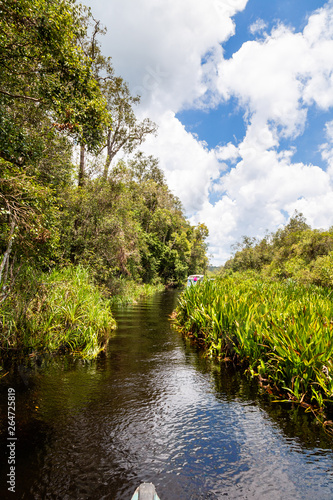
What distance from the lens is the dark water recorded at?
288 cm

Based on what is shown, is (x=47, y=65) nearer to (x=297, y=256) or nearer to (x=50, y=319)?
(x=50, y=319)

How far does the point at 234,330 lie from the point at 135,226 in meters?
16.0

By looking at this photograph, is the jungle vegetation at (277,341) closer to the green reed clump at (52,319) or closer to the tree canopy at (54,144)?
the green reed clump at (52,319)

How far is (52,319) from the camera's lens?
21.7 feet

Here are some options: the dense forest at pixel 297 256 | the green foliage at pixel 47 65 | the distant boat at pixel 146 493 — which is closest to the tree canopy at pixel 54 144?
the green foliage at pixel 47 65

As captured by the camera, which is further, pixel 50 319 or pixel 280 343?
pixel 50 319

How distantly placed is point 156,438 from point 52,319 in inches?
162

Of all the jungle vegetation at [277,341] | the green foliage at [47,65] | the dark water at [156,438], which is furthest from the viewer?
the green foliage at [47,65]

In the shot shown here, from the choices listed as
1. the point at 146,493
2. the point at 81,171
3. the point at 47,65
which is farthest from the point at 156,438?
the point at 81,171

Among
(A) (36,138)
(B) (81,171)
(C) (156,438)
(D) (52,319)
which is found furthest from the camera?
(B) (81,171)

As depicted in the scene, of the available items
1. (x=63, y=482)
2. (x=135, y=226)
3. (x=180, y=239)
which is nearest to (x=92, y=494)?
(x=63, y=482)

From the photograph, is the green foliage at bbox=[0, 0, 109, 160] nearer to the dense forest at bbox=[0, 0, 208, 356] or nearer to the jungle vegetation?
the dense forest at bbox=[0, 0, 208, 356]

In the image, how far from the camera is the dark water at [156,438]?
2.88 m

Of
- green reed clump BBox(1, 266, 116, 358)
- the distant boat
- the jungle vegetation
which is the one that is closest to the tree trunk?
green reed clump BBox(1, 266, 116, 358)
